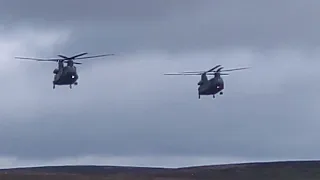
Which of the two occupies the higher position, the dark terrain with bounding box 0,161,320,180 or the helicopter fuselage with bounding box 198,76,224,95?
the helicopter fuselage with bounding box 198,76,224,95

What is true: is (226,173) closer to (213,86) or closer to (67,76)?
(213,86)

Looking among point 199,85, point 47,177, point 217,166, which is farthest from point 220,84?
point 217,166

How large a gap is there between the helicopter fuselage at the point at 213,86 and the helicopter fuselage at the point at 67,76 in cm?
1613

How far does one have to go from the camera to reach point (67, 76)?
11744 cm

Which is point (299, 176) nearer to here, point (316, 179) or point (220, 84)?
point (316, 179)

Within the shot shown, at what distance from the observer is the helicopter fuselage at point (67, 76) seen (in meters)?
118

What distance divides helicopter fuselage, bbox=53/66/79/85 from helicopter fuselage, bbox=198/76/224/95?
16133 millimetres

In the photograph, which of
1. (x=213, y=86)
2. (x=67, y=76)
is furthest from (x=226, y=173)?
(x=67, y=76)

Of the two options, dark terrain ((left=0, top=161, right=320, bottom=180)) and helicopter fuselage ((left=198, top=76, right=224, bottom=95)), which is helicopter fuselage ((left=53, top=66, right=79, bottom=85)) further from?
helicopter fuselage ((left=198, top=76, right=224, bottom=95))

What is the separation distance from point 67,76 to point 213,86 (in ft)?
57.3

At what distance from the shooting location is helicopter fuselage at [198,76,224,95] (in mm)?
124625

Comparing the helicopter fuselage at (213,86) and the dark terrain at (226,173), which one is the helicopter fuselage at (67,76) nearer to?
the dark terrain at (226,173)

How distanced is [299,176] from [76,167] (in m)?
43.8

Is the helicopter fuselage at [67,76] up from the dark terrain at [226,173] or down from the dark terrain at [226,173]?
up
